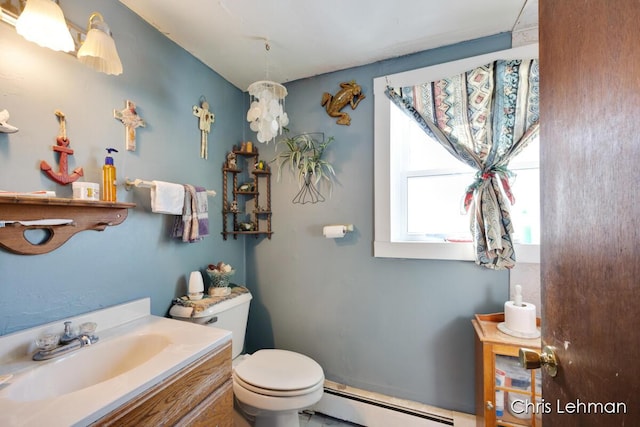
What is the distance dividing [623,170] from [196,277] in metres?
1.54

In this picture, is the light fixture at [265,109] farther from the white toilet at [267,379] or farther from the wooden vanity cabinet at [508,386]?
the wooden vanity cabinet at [508,386]

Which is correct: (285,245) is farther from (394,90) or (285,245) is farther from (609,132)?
(609,132)

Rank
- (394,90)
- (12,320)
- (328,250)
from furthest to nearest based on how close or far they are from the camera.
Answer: (328,250) → (394,90) → (12,320)

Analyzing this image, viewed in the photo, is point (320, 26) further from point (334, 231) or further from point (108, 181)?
point (108, 181)

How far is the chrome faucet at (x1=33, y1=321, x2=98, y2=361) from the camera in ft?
2.70

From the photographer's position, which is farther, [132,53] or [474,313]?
[474,313]

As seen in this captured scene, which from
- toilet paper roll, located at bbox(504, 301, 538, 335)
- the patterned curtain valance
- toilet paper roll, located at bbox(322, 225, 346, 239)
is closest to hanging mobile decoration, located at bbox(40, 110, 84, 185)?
toilet paper roll, located at bbox(322, 225, 346, 239)

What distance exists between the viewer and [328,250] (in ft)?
5.60

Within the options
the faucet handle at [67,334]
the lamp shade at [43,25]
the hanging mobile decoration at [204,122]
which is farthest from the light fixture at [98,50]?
the faucet handle at [67,334]

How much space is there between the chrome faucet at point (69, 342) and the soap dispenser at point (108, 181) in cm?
46

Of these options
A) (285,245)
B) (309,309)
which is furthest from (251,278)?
(309,309)

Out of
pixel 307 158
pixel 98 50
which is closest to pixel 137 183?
pixel 98 50

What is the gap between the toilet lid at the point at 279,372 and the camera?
119cm

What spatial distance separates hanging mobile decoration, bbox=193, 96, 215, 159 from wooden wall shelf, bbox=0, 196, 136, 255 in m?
0.62
